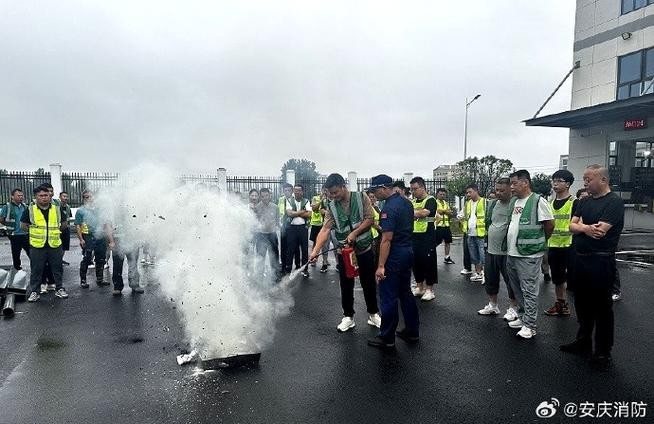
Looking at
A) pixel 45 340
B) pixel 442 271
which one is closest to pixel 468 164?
pixel 442 271

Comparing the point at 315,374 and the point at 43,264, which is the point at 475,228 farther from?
the point at 43,264

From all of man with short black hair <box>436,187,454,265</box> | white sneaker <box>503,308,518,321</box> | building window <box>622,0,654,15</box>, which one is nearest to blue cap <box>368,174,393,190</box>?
white sneaker <box>503,308,518,321</box>

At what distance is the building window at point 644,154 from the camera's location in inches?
656

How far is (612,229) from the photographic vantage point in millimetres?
3852

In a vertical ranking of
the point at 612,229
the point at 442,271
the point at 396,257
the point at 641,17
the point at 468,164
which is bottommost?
the point at 442,271

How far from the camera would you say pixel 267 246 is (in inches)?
316

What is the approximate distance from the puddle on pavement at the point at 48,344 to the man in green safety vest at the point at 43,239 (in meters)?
2.15

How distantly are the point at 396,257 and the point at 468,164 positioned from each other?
73.4ft

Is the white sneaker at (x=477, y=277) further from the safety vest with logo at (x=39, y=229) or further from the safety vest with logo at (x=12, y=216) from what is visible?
the safety vest with logo at (x=12, y=216)

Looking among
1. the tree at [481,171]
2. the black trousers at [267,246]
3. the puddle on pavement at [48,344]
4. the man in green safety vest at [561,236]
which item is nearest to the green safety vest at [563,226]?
the man in green safety vest at [561,236]

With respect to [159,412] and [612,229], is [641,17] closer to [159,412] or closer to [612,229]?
[612,229]

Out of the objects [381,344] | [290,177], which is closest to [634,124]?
[290,177]

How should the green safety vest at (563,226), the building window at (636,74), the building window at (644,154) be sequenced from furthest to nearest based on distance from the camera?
the building window at (644,154) → the building window at (636,74) → the green safety vest at (563,226)

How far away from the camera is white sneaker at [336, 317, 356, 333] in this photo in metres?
4.99
